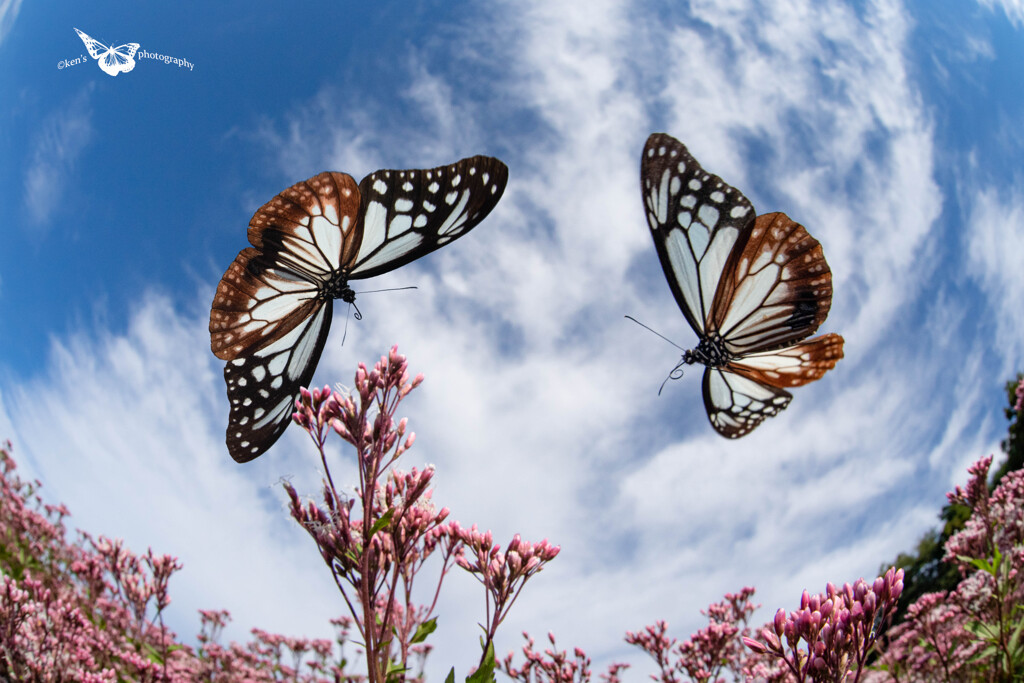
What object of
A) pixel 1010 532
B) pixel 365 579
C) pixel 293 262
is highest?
pixel 293 262

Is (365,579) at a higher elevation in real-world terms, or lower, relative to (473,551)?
lower

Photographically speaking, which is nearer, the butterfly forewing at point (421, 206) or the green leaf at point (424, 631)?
the green leaf at point (424, 631)

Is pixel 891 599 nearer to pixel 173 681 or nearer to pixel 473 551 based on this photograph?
pixel 473 551

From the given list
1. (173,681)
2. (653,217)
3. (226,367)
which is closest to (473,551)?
(226,367)

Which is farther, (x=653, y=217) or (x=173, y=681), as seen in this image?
(x=173, y=681)

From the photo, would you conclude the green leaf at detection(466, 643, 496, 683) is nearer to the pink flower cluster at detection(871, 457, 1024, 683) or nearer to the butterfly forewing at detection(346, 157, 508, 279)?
the butterfly forewing at detection(346, 157, 508, 279)

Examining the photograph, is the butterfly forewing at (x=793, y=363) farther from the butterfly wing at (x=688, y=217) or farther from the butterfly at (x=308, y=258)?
the butterfly at (x=308, y=258)

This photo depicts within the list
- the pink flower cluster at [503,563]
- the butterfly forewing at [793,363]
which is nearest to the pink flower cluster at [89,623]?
the pink flower cluster at [503,563]

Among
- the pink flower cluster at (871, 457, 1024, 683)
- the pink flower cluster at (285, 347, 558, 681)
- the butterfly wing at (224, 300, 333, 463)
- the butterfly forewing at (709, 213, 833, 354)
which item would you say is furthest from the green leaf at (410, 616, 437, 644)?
the pink flower cluster at (871, 457, 1024, 683)
